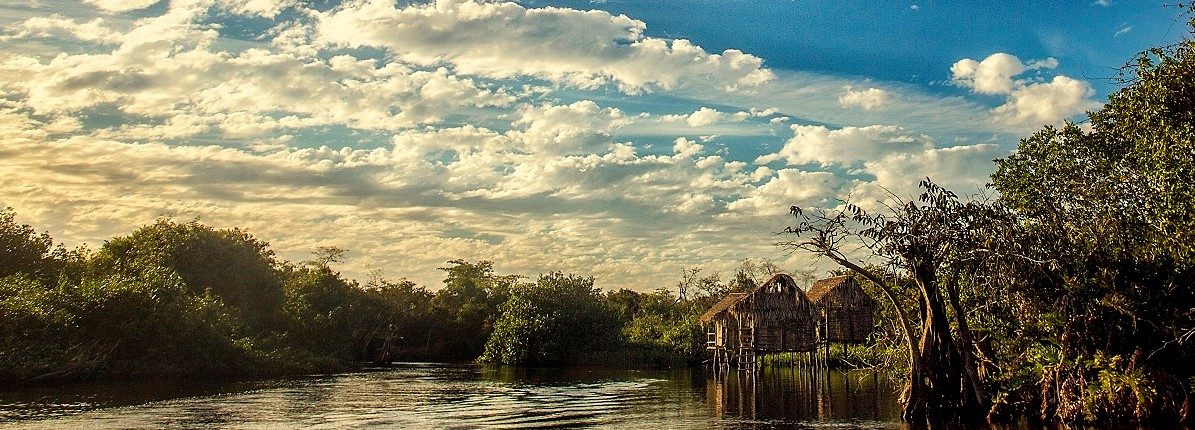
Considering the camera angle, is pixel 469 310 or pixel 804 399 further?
pixel 469 310

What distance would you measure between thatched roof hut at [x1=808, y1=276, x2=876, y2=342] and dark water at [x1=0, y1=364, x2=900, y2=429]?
12.9m

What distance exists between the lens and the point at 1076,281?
2367cm

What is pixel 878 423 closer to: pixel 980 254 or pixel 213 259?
pixel 980 254

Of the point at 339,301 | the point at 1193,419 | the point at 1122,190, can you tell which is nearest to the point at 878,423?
the point at 1193,419

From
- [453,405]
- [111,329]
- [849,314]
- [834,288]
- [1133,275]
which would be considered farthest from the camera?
[834,288]

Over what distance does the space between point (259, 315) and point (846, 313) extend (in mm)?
47855

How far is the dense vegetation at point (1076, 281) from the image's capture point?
22.0 m

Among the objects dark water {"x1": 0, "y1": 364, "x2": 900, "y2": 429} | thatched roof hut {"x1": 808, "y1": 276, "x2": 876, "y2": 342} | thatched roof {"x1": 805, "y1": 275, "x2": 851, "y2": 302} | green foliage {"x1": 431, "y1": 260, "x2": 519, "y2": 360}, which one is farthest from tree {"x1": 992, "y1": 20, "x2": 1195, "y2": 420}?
green foliage {"x1": 431, "y1": 260, "x2": 519, "y2": 360}

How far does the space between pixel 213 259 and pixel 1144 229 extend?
62.6 metres

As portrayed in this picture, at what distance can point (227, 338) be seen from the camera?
5369 centimetres

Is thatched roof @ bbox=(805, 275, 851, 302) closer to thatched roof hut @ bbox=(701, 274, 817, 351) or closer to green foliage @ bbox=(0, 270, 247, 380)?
thatched roof hut @ bbox=(701, 274, 817, 351)

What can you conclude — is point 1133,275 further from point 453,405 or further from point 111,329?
point 111,329

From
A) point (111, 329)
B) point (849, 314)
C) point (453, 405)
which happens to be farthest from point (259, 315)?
point (849, 314)

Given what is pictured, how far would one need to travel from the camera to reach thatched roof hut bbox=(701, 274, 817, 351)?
64375 mm
